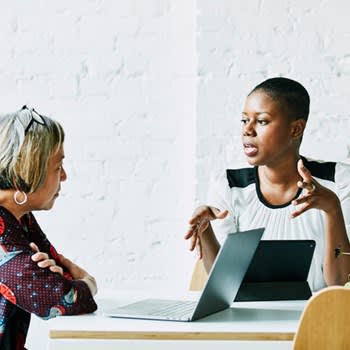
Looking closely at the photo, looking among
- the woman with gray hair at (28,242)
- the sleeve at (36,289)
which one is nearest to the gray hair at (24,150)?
the woman with gray hair at (28,242)

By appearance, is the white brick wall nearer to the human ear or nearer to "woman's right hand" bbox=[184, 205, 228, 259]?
the human ear

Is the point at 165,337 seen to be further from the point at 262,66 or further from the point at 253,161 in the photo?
the point at 262,66

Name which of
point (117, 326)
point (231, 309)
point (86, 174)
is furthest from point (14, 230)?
point (86, 174)

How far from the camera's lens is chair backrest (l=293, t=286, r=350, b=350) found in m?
1.22

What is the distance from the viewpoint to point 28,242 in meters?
1.67

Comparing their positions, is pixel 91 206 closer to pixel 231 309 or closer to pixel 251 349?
pixel 231 309

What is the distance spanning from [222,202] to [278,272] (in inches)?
25.4

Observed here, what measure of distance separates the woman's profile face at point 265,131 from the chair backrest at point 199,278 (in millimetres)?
354

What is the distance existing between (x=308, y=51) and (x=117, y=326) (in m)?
1.68

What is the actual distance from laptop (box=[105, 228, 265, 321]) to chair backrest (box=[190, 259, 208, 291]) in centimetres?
57

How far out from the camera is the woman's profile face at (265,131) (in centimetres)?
245

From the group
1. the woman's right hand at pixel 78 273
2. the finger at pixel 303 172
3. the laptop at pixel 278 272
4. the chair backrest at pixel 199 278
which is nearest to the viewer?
the woman's right hand at pixel 78 273

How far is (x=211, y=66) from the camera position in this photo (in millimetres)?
2852

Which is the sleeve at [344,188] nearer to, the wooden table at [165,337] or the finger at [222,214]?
the finger at [222,214]
